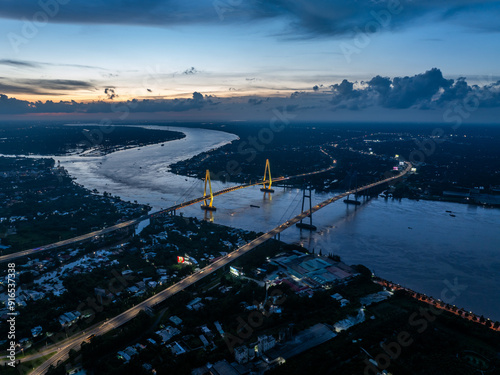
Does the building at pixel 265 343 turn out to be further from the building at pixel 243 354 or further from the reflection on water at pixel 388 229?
the reflection on water at pixel 388 229

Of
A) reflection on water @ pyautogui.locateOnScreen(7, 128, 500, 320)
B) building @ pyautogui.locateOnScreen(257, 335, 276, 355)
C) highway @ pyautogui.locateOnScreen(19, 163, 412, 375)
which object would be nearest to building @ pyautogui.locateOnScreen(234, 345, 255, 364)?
building @ pyautogui.locateOnScreen(257, 335, 276, 355)

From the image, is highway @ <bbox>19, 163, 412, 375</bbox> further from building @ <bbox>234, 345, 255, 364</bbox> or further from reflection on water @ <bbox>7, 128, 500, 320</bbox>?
reflection on water @ <bbox>7, 128, 500, 320</bbox>

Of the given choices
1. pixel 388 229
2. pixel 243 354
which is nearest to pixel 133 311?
pixel 243 354

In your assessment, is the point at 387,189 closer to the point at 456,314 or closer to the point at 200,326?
the point at 456,314

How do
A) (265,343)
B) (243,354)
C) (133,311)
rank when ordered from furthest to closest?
1. (133,311)
2. (265,343)
3. (243,354)

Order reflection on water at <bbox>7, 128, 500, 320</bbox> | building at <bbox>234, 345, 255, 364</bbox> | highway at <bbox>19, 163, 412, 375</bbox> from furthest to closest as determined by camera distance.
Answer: reflection on water at <bbox>7, 128, 500, 320</bbox>, highway at <bbox>19, 163, 412, 375</bbox>, building at <bbox>234, 345, 255, 364</bbox>

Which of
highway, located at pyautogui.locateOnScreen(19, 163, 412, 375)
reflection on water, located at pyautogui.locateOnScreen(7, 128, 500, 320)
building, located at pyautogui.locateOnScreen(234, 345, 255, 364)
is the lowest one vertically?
reflection on water, located at pyautogui.locateOnScreen(7, 128, 500, 320)

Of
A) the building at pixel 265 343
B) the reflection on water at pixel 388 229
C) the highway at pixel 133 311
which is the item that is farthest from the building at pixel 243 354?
the reflection on water at pixel 388 229

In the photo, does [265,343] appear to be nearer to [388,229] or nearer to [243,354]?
[243,354]
